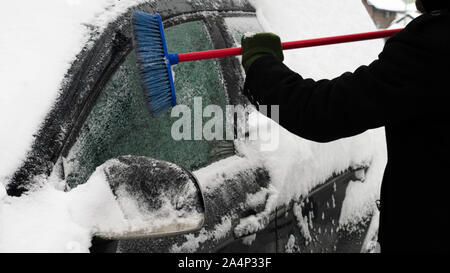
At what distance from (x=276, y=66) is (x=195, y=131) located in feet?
1.45

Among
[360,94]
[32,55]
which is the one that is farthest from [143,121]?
[360,94]

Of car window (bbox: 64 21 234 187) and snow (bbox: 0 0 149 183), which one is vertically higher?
snow (bbox: 0 0 149 183)

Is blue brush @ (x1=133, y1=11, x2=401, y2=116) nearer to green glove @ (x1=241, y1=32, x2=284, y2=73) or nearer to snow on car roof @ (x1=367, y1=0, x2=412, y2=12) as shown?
green glove @ (x1=241, y1=32, x2=284, y2=73)

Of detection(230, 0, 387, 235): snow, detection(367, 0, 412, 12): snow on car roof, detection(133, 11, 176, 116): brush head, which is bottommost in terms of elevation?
detection(367, 0, 412, 12): snow on car roof

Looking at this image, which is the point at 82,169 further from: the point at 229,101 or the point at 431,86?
the point at 431,86

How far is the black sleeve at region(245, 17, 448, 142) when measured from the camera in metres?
1.10

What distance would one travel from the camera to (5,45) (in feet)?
3.95

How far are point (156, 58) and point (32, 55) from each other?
1.37 ft

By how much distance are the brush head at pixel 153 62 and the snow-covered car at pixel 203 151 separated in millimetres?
48

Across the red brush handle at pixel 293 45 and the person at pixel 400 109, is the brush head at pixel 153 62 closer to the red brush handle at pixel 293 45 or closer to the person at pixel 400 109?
the red brush handle at pixel 293 45

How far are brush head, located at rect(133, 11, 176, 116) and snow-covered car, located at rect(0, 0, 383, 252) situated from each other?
0.16 feet

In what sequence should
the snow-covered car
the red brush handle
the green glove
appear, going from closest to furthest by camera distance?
the snow-covered car
the green glove
the red brush handle

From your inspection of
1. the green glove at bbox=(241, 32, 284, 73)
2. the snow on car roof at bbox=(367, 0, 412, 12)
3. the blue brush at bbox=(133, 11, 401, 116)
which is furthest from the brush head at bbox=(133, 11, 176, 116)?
the snow on car roof at bbox=(367, 0, 412, 12)
